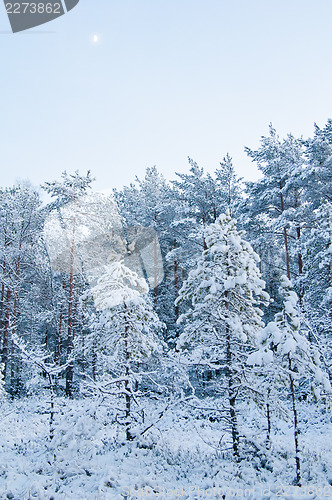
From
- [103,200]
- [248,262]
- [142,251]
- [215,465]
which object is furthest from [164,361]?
[142,251]

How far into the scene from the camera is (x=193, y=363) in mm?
7582

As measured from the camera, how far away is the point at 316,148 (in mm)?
14984

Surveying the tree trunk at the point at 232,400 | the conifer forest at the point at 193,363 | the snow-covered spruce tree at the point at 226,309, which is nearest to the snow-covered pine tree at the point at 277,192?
the conifer forest at the point at 193,363

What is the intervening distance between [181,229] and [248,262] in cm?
1288

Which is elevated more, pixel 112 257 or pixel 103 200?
pixel 103 200

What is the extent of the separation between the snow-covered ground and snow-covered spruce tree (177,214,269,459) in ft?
3.18

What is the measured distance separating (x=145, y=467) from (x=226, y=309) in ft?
15.6

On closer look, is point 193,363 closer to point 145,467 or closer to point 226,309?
point 226,309

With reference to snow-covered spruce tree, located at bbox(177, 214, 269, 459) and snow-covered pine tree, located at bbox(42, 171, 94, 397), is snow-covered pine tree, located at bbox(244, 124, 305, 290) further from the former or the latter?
snow-covered pine tree, located at bbox(42, 171, 94, 397)

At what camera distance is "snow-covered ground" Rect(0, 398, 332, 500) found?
21.2 feet

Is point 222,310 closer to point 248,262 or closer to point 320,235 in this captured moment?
point 248,262

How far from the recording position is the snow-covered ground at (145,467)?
645 cm

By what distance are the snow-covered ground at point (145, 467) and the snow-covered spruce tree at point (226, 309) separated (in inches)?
38.2

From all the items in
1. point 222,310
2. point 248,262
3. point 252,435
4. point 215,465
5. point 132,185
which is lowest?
point 215,465
